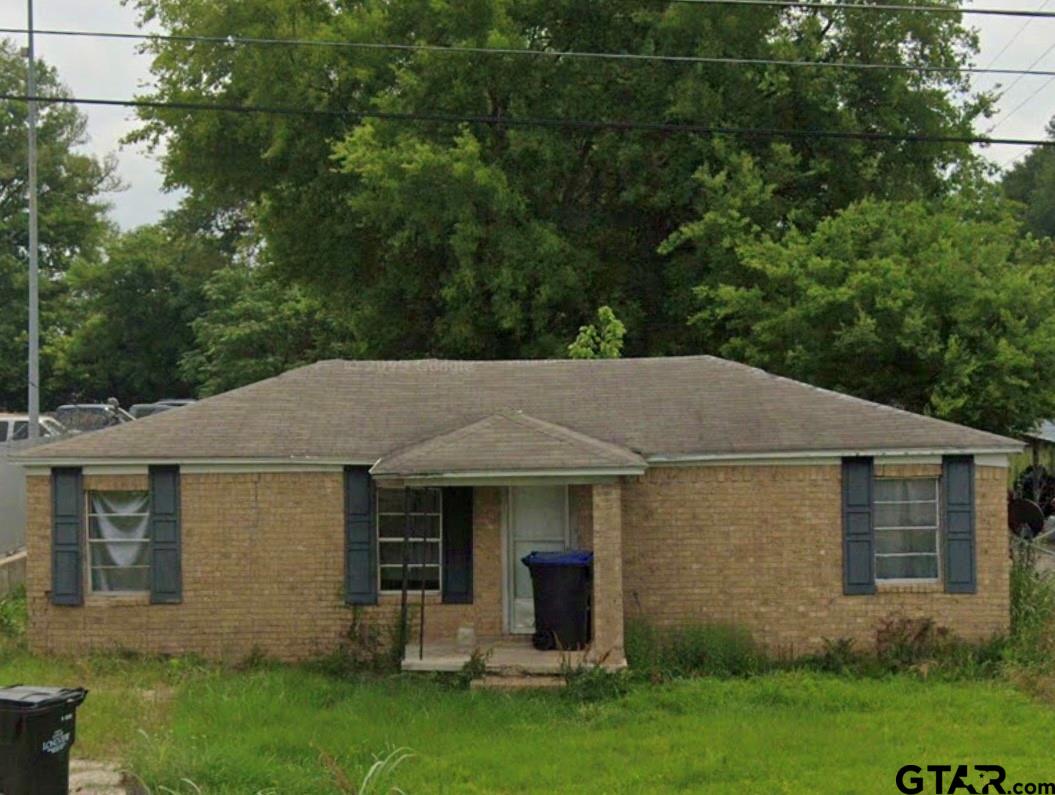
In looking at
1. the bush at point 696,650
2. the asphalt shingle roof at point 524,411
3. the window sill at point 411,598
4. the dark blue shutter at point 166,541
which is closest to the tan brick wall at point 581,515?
the asphalt shingle roof at point 524,411

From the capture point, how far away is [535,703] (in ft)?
41.8

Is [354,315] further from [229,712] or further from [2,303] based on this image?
[2,303]

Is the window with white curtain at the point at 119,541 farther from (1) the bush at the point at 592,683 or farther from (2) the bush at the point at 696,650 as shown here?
(2) the bush at the point at 696,650

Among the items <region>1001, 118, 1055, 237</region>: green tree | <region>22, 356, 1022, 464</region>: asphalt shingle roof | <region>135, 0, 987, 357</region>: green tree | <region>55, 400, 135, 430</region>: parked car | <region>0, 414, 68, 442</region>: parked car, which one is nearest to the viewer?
<region>22, 356, 1022, 464</region>: asphalt shingle roof

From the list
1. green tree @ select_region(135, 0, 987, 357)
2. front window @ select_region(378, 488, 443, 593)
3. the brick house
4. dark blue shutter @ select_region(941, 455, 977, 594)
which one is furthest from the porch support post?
green tree @ select_region(135, 0, 987, 357)

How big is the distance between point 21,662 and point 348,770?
6.04 metres

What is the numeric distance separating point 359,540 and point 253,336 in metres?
31.7

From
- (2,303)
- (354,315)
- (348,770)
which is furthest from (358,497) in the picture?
(2,303)

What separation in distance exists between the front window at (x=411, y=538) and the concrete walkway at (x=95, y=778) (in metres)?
4.96

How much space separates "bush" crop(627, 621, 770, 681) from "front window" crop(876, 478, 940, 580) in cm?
171

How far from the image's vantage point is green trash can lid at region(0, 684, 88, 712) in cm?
927

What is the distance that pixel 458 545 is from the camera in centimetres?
1520

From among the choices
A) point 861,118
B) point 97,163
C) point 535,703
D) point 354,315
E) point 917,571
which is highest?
point 97,163

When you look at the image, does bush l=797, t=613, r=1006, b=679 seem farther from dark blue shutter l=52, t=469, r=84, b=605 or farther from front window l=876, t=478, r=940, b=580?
dark blue shutter l=52, t=469, r=84, b=605
